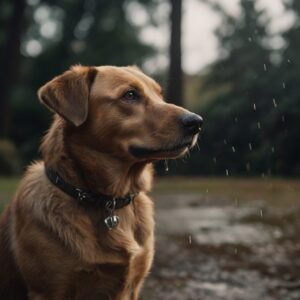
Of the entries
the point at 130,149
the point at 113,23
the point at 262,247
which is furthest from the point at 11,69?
the point at 130,149

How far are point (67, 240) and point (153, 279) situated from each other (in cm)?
222

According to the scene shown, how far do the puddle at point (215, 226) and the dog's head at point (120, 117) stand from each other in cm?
359

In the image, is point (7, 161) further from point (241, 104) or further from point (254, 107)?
point (254, 107)

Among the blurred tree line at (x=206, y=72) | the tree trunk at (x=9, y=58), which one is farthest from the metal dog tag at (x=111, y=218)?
the tree trunk at (x=9, y=58)

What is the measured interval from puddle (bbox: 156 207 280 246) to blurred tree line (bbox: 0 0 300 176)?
21.3 feet

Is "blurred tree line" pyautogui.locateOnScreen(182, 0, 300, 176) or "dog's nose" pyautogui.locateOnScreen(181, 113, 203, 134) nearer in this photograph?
"dog's nose" pyautogui.locateOnScreen(181, 113, 203, 134)

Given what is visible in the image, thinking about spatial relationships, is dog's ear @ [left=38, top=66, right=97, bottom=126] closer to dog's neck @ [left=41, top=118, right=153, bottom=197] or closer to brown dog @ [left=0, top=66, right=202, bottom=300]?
brown dog @ [left=0, top=66, right=202, bottom=300]

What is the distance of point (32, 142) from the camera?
23016mm

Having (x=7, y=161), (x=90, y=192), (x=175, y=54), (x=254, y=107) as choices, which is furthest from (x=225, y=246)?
(x=175, y=54)

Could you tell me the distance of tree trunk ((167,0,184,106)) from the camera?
59.2ft

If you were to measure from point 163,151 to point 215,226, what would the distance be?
480 cm

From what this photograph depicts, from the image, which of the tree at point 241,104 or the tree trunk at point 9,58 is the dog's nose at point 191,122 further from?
the tree trunk at point 9,58

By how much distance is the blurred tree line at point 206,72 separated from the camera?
56.5 feet

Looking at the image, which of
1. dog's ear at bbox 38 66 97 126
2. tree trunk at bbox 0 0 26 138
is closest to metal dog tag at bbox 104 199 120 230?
dog's ear at bbox 38 66 97 126
